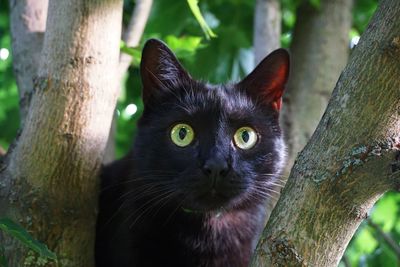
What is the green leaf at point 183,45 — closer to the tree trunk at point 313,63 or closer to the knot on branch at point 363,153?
the tree trunk at point 313,63

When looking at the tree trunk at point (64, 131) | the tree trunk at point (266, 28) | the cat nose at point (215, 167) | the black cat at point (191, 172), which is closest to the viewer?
the tree trunk at point (64, 131)

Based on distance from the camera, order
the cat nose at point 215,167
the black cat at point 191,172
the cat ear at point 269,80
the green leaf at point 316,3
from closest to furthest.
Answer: the cat nose at point 215,167 → the black cat at point 191,172 → the cat ear at point 269,80 → the green leaf at point 316,3

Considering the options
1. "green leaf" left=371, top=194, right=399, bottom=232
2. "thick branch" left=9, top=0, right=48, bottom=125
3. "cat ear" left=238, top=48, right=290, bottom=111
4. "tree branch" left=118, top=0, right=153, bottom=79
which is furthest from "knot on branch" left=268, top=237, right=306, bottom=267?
"green leaf" left=371, top=194, right=399, bottom=232

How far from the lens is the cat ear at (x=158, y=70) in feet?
7.27

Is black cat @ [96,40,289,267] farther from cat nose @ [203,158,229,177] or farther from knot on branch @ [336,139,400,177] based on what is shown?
knot on branch @ [336,139,400,177]

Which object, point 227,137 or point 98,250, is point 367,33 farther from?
point 98,250

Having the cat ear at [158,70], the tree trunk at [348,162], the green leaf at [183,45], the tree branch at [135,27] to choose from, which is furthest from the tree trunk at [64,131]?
the tree trunk at [348,162]

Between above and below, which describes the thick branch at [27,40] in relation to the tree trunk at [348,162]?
above

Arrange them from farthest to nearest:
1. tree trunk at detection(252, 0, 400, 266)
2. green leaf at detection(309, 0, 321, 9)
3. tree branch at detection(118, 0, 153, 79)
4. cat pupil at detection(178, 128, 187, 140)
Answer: green leaf at detection(309, 0, 321, 9) < tree branch at detection(118, 0, 153, 79) < cat pupil at detection(178, 128, 187, 140) < tree trunk at detection(252, 0, 400, 266)

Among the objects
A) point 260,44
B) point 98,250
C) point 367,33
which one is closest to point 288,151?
point 260,44

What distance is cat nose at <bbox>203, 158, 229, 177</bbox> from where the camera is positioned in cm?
194

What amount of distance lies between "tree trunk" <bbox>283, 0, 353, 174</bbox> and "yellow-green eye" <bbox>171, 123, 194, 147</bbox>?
2.04 ft

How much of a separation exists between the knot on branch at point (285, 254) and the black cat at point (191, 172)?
61cm

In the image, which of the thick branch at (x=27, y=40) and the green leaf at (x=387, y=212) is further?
the green leaf at (x=387, y=212)
